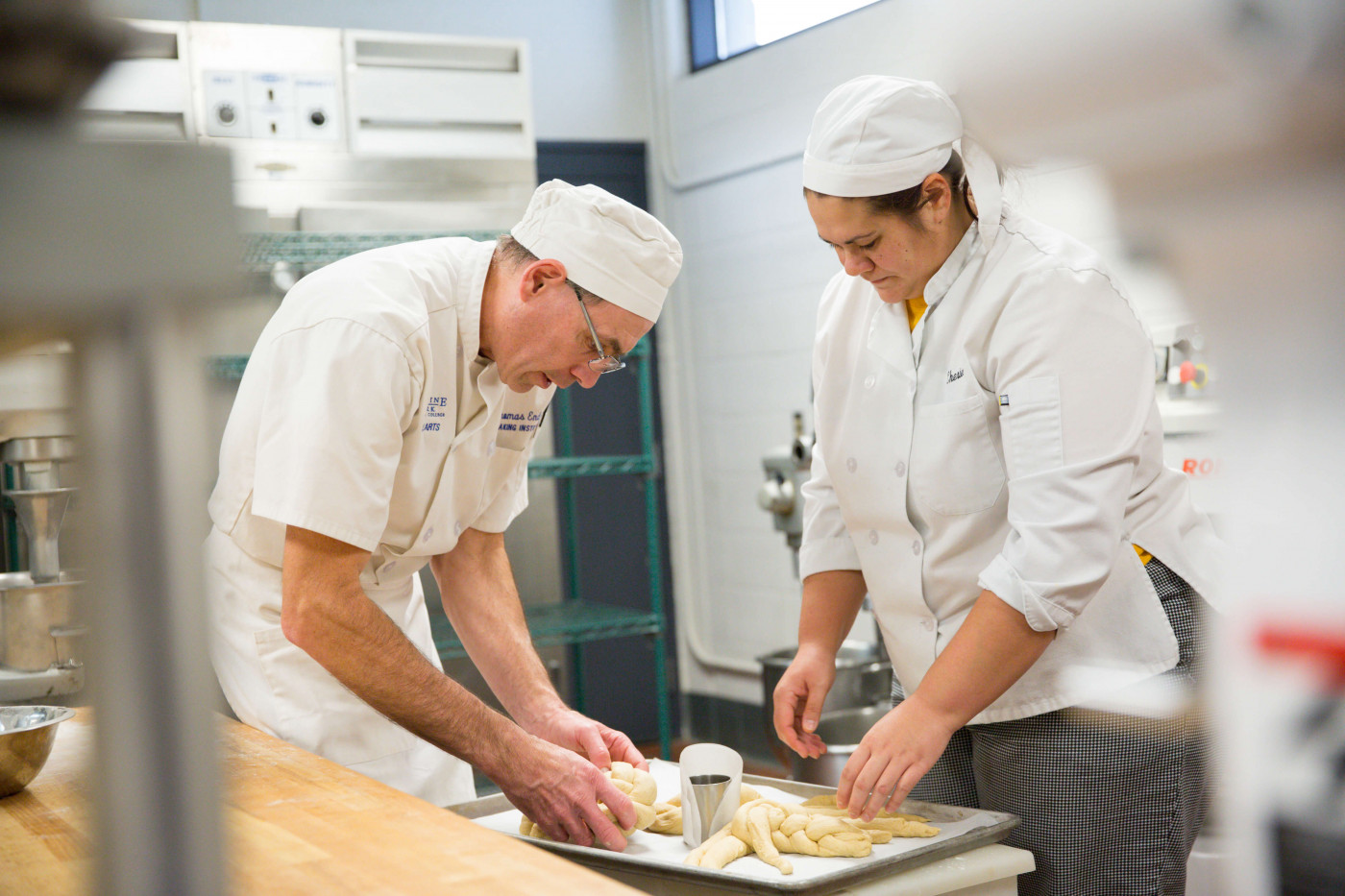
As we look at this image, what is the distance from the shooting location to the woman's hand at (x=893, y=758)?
1249 mm

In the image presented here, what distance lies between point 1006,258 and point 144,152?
A: 1.25 m

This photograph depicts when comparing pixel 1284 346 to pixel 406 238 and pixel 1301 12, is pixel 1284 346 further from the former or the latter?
pixel 406 238

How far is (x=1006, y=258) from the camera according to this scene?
133 cm

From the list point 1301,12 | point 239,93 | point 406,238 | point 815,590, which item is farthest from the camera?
point 406,238

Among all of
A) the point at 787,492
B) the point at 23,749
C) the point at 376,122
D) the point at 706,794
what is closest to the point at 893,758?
the point at 706,794

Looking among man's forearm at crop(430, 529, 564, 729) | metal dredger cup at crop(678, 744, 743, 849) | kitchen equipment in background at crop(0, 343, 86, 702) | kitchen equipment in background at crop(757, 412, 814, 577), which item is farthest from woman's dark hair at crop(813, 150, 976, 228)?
kitchen equipment in background at crop(757, 412, 814, 577)

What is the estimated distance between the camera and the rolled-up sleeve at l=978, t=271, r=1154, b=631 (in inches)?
48.3

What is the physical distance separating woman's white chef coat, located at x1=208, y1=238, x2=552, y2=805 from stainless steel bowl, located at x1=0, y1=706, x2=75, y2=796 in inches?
11.4

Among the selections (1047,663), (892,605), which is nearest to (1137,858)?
(1047,663)

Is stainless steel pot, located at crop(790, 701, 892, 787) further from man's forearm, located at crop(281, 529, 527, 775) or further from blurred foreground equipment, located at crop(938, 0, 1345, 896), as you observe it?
blurred foreground equipment, located at crop(938, 0, 1345, 896)

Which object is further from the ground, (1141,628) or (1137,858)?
(1141,628)

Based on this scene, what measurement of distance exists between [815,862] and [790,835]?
0.18 ft

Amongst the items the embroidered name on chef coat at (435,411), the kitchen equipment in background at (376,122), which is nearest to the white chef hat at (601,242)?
the embroidered name on chef coat at (435,411)

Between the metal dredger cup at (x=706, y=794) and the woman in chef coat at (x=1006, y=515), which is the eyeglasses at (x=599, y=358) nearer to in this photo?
the woman in chef coat at (x=1006, y=515)
